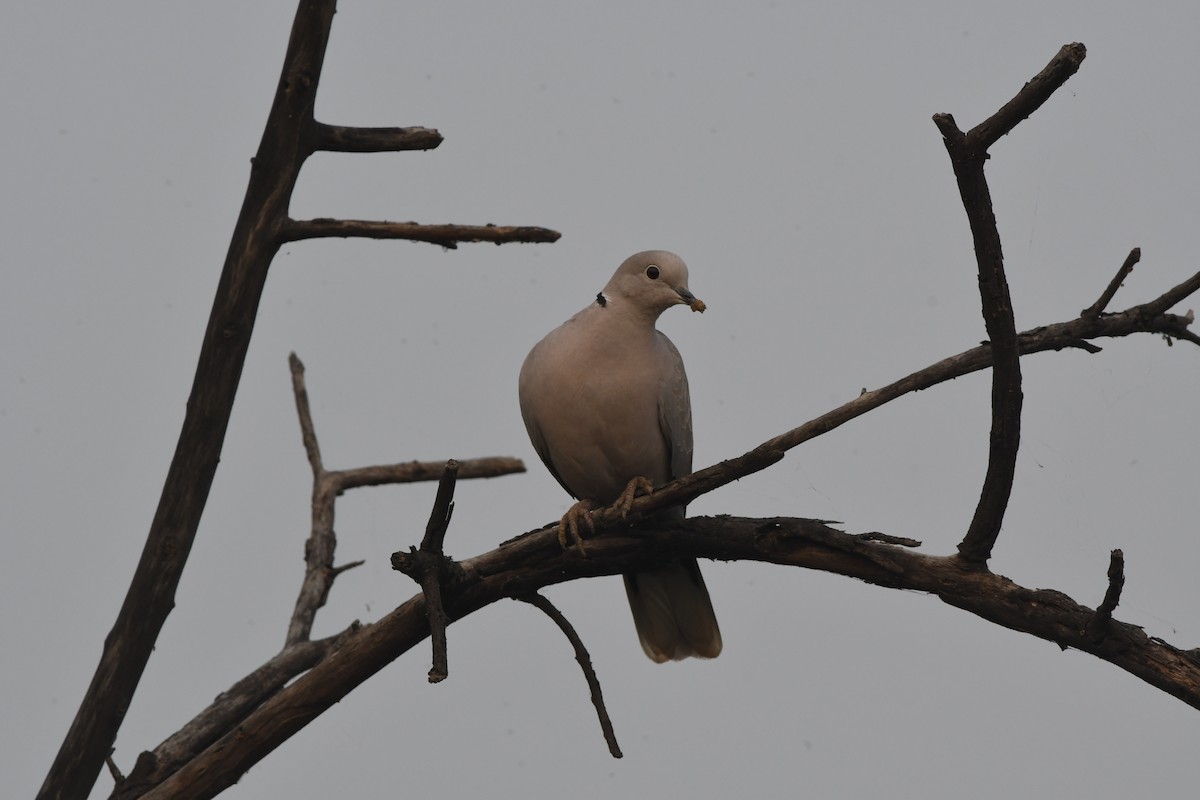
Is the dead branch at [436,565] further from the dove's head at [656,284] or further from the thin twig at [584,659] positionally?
the dove's head at [656,284]

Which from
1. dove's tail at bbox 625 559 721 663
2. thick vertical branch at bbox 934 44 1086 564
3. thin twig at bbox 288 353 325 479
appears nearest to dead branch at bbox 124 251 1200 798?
thick vertical branch at bbox 934 44 1086 564

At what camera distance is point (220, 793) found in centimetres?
475

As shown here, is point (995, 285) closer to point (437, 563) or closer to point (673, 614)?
point (437, 563)

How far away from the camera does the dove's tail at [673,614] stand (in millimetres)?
5277

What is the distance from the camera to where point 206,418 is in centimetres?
489

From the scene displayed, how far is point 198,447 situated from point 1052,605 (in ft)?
9.91

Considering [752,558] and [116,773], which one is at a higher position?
[752,558]

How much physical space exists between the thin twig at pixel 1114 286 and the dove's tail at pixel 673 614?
1897mm

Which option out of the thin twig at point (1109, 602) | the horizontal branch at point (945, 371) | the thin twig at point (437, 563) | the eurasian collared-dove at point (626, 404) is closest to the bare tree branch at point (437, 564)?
the thin twig at point (437, 563)

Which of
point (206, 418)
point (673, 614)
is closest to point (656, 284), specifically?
point (673, 614)

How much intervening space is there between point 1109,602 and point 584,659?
189 centimetres

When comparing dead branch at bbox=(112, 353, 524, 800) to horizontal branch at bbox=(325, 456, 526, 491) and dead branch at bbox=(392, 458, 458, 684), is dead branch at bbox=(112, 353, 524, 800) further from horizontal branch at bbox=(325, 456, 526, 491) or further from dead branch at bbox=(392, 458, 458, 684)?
dead branch at bbox=(392, 458, 458, 684)

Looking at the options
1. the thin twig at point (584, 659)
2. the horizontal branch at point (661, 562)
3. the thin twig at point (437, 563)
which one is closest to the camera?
the horizontal branch at point (661, 562)

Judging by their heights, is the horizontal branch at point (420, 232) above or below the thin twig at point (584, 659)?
above
